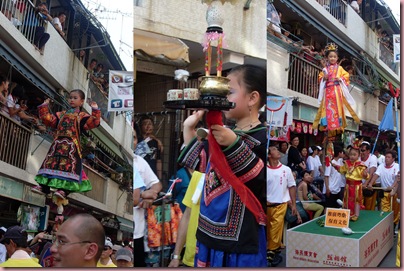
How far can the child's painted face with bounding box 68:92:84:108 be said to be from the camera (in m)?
1.88

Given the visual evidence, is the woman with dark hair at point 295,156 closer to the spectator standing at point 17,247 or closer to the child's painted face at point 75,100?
the child's painted face at point 75,100

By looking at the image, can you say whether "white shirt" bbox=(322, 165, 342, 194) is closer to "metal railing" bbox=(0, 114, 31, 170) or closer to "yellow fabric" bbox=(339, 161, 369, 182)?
"yellow fabric" bbox=(339, 161, 369, 182)

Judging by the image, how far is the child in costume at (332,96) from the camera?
2049 millimetres

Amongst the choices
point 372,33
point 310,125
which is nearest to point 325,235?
point 310,125

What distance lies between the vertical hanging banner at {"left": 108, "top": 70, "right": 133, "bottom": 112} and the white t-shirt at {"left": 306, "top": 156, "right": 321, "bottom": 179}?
0.89 meters

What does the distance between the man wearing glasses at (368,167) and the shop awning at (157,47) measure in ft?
3.82

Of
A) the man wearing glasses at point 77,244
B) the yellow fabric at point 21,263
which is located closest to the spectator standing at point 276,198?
the man wearing glasses at point 77,244

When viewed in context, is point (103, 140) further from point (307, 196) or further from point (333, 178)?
point (333, 178)

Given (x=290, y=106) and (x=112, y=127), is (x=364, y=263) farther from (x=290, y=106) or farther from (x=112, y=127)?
(x=112, y=127)

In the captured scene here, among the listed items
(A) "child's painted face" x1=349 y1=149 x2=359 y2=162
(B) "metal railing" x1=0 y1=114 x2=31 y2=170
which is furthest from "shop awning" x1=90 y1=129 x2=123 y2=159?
(A) "child's painted face" x1=349 y1=149 x2=359 y2=162

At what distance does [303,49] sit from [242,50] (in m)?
0.48

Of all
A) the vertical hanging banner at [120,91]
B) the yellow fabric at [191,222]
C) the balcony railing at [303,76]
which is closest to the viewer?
the yellow fabric at [191,222]

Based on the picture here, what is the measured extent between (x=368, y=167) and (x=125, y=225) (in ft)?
3.96

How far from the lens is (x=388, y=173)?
6.68ft
